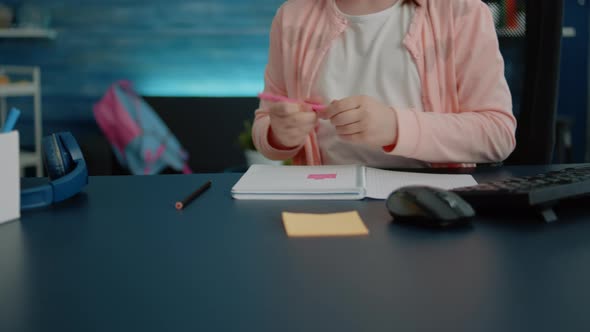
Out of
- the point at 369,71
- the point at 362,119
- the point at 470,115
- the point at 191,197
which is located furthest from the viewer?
the point at 369,71

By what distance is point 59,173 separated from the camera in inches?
33.4

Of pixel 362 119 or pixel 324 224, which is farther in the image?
pixel 362 119

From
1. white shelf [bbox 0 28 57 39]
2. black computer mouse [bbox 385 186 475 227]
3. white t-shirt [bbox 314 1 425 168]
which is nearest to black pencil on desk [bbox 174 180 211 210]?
black computer mouse [bbox 385 186 475 227]

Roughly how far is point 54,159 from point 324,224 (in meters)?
0.39

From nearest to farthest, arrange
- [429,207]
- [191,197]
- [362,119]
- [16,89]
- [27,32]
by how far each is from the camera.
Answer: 1. [429,207]
2. [191,197]
3. [362,119]
4. [16,89]
5. [27,32]

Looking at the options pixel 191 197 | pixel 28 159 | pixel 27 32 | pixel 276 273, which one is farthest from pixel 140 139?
pixel 276 273

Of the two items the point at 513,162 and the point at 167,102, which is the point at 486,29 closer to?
the point at 513,162

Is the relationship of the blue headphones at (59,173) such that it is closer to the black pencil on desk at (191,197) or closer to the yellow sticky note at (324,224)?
the black pencil on desk at (191,197)

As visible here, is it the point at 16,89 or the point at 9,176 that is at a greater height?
the point at 9,176

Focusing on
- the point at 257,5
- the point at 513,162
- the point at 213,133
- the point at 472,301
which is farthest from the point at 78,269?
the point at 257,5

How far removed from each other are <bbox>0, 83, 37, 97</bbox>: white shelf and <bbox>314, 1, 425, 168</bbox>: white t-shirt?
6.80ft

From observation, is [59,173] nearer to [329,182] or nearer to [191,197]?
[191,197]

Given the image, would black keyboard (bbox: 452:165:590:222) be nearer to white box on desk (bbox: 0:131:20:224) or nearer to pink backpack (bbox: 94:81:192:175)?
white box on desk (bbox: 0:131:20:224)

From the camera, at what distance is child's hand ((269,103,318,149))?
95 cm
